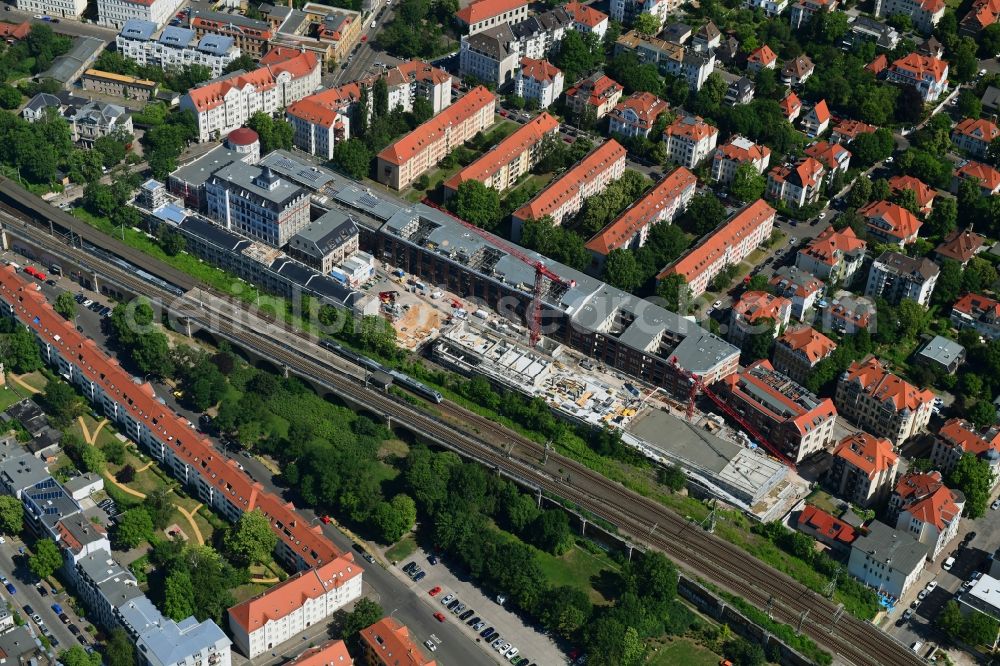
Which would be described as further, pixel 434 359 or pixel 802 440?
pixel 434 359

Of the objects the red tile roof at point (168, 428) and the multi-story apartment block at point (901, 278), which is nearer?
the red tile roof at point (168, 428)

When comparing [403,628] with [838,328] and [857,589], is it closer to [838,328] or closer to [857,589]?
[857,589]

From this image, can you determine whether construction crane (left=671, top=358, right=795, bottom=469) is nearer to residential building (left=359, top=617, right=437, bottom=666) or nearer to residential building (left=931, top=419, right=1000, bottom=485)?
residential building (left=931, top=419, right=1000, bottom=485)

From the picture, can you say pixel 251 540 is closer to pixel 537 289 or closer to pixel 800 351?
pixel 537 289

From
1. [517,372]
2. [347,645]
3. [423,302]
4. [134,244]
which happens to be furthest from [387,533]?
[134,244]

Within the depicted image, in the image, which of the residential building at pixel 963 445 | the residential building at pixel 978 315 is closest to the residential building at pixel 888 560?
the residential building at pixel 963 445

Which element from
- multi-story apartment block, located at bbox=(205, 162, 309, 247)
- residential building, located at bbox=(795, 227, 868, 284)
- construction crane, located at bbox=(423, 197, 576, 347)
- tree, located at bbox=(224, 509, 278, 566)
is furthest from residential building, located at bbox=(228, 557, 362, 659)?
residential building, located at bbox=(795, 227, 868, 284)

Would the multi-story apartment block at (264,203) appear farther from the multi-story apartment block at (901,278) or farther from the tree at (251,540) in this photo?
the multi-story apartment block at (901,278)
